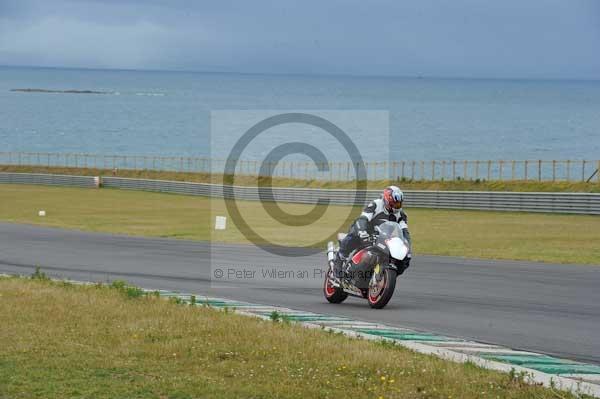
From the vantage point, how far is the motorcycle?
53.6 feet

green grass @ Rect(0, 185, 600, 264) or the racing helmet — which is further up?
the racing helmet

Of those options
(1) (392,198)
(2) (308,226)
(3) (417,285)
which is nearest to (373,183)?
(2) (308,226)

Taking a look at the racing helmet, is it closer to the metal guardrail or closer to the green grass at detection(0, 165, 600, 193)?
the metal guardrail

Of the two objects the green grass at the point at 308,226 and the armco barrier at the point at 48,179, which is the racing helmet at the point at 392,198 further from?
the armco barrier at the point at 48,179

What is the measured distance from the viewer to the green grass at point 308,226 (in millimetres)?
32312

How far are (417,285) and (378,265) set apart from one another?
493 cm

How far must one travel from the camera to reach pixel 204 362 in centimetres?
1119

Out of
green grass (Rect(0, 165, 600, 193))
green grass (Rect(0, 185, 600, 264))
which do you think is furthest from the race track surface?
green grass (Rect(0, 165, 600, 193))

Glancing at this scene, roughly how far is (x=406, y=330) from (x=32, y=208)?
142 ft

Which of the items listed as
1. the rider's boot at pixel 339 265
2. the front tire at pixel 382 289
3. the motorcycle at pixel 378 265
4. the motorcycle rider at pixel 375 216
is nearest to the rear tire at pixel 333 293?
the motorcycle at pixel 378 265

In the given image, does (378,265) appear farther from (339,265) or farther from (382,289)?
(339,265)

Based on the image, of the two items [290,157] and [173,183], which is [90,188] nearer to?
[173,183]

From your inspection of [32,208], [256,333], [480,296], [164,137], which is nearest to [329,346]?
[256,333]

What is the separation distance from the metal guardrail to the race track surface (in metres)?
20.3
